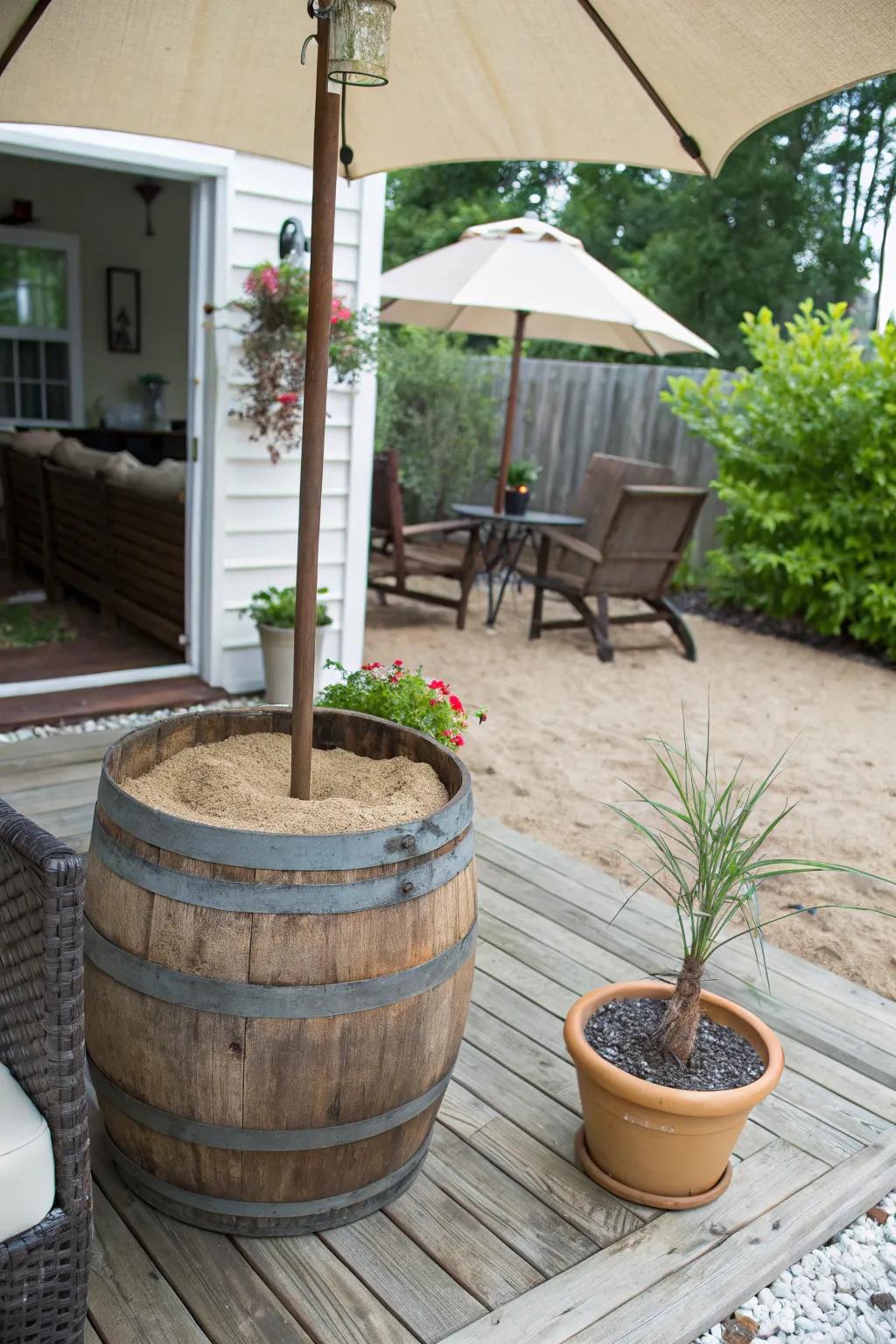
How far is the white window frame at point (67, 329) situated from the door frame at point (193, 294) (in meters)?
4.56

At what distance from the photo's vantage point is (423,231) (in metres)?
16.0

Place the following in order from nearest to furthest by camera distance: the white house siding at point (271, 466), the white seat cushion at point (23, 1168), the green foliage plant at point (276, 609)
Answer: the white seat cushion at point (23, 1168) → the white house siding at point (271, 466) → the green foliage plant at point (276, 609)

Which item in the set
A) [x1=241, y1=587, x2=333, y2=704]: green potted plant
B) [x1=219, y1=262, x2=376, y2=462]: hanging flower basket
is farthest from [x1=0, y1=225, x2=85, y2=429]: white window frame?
[x1=241, y1=587, x2=333, y2=704]: green potted plant

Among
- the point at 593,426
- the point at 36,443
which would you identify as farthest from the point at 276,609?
the point at 593,426

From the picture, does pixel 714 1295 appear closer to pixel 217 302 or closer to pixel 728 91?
pixel 728 91

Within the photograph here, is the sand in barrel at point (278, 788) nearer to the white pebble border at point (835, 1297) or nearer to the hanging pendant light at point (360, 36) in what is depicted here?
the white pebble border at point (835, 1297)

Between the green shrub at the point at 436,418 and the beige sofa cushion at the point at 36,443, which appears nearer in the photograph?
the beige sofa cushion at the point at 36,443

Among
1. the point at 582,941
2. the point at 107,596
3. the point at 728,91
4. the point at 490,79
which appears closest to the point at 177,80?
the point at 490,79

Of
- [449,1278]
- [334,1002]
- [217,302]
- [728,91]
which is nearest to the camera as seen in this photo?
[334,1002]

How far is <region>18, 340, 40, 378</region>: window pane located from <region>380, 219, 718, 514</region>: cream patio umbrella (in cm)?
340

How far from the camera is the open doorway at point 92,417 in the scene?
4.96m

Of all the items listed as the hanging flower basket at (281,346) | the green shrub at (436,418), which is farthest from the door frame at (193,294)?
the green shrub at (436,418)

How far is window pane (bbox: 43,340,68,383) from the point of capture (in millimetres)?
8773

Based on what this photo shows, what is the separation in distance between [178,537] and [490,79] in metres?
2.91
